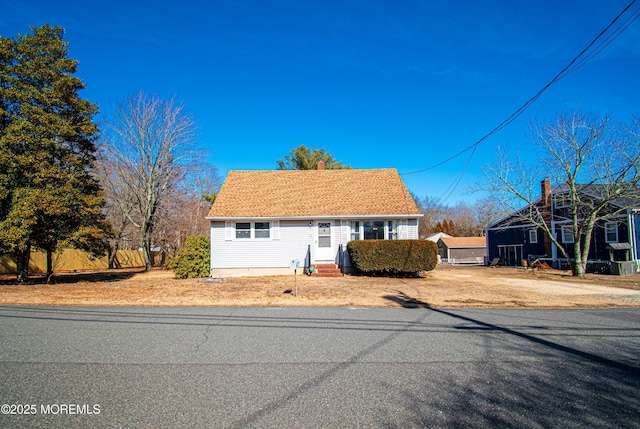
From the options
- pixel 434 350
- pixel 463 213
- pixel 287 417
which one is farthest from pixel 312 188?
pixel 463 213

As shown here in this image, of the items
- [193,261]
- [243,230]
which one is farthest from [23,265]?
[243,230]

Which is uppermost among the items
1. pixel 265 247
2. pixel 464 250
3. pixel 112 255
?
pixel 265 247

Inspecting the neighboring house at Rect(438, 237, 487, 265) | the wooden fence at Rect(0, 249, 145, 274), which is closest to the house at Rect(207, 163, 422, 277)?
the wooden fence at Rect(0, 249, 145, 274)

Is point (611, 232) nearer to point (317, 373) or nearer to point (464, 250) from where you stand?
point (464, 250)

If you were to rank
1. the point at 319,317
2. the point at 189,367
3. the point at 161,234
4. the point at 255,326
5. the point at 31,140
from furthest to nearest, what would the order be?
the point at 161,234, the point at 31,140, the point at 319,317, the point at 255,326, the point at 189,367

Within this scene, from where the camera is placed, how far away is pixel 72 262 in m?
28.3

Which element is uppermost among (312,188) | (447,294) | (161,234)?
(312,188)

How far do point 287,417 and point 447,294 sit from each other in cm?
984

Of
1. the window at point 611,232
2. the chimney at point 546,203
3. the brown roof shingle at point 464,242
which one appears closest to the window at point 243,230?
the chimney at point 546,203

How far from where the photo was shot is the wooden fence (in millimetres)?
23859

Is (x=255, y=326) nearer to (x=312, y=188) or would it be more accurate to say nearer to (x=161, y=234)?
(x=312, y=188)

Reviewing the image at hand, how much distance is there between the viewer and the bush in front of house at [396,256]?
16.2m

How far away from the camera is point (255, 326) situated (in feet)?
24.4

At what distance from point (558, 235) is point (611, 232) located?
147 inches
